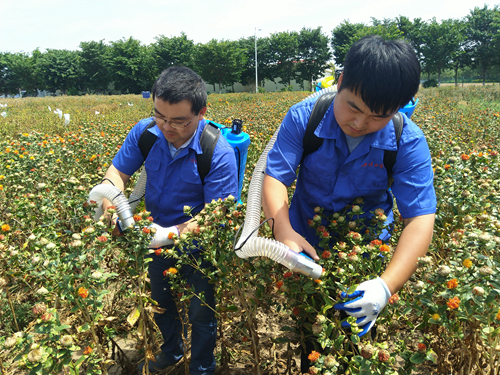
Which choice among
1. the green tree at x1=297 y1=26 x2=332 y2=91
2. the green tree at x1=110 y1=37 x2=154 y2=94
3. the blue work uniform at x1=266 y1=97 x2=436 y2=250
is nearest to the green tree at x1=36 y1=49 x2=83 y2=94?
the green tree at x1=110 y1=37 x2=154 y2=94

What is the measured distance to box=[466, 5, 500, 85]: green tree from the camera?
4744 centimetres

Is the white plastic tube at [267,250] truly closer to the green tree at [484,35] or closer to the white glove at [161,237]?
the white glove at [161,237]

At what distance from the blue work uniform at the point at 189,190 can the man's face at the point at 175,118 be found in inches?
3.1

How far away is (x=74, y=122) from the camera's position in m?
8.02

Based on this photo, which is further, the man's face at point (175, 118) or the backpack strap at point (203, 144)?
the backpack strap at point (203, 144)

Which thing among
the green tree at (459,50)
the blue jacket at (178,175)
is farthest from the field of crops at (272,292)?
the green tree at (459,50)

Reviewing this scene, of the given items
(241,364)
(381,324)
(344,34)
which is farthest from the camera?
(344,34)

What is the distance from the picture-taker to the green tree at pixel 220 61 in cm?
4844

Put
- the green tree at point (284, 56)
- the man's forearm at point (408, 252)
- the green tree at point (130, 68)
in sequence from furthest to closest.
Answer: the green tree at point (284, 56), the green tree at point (130, 68), the man's forearm at point (408, 252)

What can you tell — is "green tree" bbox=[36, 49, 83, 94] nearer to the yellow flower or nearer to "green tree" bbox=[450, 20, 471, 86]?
"green tree" bbox=[450, 20, 471, 86]

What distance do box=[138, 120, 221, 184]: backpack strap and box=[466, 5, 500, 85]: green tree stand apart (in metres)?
55.6

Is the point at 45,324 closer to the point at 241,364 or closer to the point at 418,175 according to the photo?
the point at 418,175

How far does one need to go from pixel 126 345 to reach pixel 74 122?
269 inches

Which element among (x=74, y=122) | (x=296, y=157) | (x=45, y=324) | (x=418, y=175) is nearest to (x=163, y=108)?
(x=296, y=157)
